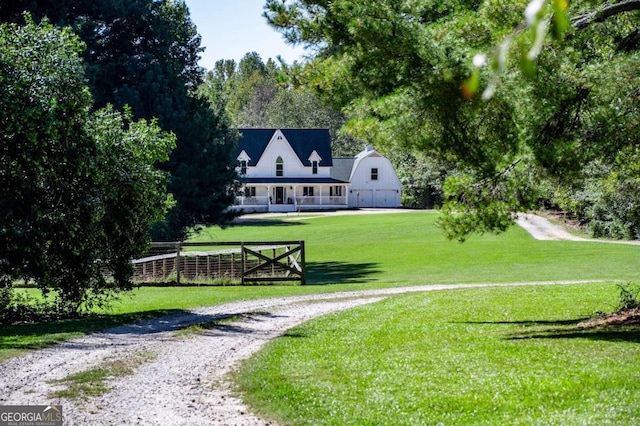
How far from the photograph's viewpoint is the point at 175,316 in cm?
2027

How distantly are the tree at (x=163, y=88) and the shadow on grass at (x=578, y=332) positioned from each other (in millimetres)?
24273

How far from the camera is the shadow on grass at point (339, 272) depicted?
33594 millimetres

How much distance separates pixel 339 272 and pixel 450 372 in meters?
26.9

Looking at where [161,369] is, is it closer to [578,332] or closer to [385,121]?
[385,121]

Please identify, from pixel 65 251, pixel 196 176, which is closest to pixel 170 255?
pixel 196 176

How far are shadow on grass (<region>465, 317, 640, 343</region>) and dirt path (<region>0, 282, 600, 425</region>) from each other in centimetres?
495

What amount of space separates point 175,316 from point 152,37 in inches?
932

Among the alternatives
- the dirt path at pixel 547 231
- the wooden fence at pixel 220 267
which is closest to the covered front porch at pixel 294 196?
the dirt path at pixel 547 231

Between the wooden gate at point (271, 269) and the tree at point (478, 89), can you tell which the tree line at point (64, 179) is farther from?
the wooden gate at point (271, 269)

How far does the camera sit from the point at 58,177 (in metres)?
18.8

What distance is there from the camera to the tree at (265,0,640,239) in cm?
1280

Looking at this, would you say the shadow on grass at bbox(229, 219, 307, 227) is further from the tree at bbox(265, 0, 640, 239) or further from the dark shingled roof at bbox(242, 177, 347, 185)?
the tree at bbox(265, 0, 640, 239)

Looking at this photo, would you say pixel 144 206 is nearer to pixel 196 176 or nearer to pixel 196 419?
pixel 196 419

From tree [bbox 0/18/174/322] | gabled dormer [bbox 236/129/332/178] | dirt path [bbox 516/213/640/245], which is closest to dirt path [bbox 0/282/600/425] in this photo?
tree [bbox 0/18/174/322]
